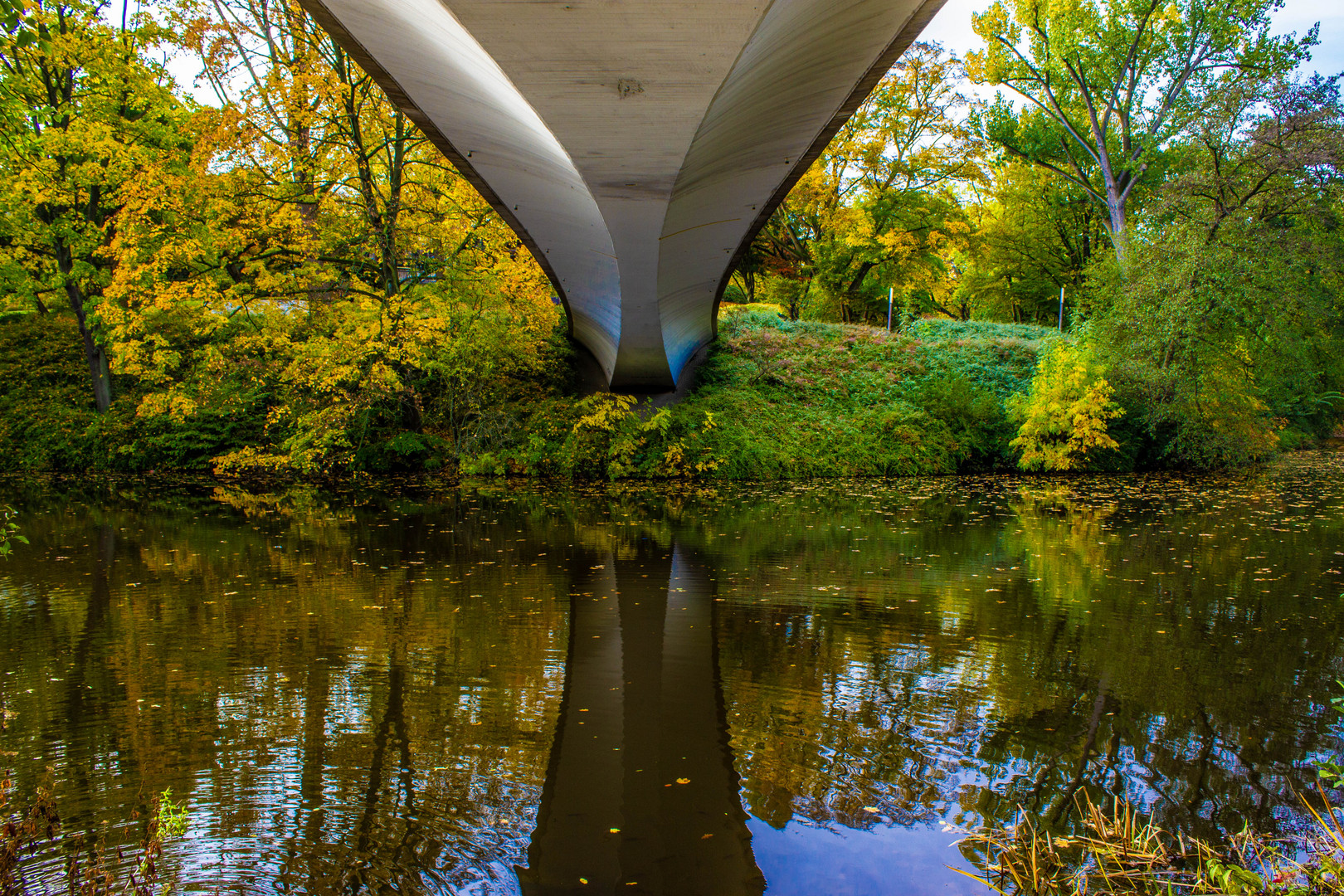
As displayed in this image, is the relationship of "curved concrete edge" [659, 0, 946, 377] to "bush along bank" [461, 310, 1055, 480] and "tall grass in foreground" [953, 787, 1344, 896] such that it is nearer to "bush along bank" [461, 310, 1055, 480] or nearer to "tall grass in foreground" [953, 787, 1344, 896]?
"tall grass in foreground" [953, 787, 1344, 896]

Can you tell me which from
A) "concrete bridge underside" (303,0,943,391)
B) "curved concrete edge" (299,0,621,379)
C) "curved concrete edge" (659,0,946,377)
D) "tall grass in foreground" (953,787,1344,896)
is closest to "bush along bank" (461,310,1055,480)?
"curved concrete edge" (299,0,621,379)

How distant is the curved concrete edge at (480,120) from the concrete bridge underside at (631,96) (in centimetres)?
2

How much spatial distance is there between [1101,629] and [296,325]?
15.2 m

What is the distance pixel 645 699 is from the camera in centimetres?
432

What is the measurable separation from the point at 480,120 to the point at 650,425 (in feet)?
29.9

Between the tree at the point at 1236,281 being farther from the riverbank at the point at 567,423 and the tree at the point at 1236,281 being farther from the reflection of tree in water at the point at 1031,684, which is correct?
the reflection of tree in water at the point at 1031,684

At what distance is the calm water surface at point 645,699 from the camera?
2938 millimetres

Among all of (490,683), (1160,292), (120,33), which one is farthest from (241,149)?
(1160,292)

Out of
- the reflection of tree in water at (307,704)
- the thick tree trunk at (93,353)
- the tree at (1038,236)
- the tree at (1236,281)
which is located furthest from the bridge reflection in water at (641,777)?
the tree at (1038,236)

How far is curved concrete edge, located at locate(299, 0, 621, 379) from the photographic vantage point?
19.1 ft

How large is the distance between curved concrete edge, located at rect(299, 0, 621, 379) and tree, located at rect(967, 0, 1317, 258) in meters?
19.2

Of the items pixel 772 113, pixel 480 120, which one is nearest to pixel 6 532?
pixel 480 120

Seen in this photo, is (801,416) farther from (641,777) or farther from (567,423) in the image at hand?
(641,777)

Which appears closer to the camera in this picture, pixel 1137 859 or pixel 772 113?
pixel 1137 859
